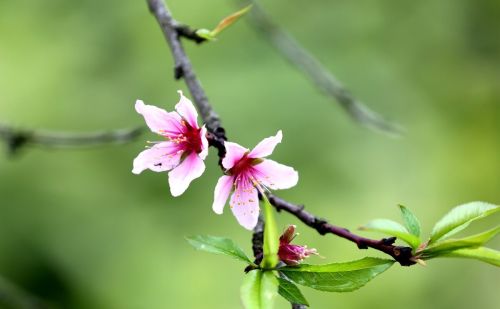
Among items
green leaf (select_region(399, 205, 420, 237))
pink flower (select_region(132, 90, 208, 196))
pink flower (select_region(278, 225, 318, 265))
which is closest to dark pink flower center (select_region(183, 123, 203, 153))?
pink flower (select_region(132, 90, 208, 196))

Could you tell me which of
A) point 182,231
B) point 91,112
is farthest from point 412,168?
point 91,112

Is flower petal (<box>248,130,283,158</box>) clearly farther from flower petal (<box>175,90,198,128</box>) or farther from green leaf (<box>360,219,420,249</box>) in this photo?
green leaf (<box>360,219,420,249</box>)

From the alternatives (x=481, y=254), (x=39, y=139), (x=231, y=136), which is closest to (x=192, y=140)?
(x=481, y=254)

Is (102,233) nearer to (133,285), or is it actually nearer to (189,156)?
(133,285)

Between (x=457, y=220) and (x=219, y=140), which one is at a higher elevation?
(x=219, y=140)

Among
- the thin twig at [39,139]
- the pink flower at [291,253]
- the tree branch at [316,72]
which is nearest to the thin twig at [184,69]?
the pink flower at [291,253]

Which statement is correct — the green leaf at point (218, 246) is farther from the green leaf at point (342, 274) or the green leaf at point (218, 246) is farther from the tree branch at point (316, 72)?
the tree branch at point (316, 72)

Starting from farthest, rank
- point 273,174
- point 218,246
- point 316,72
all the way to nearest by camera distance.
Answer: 1. point 316,72
2. point 273,174
3. point 218,246

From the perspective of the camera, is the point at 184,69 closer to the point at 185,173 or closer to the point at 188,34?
the point at 188,34
